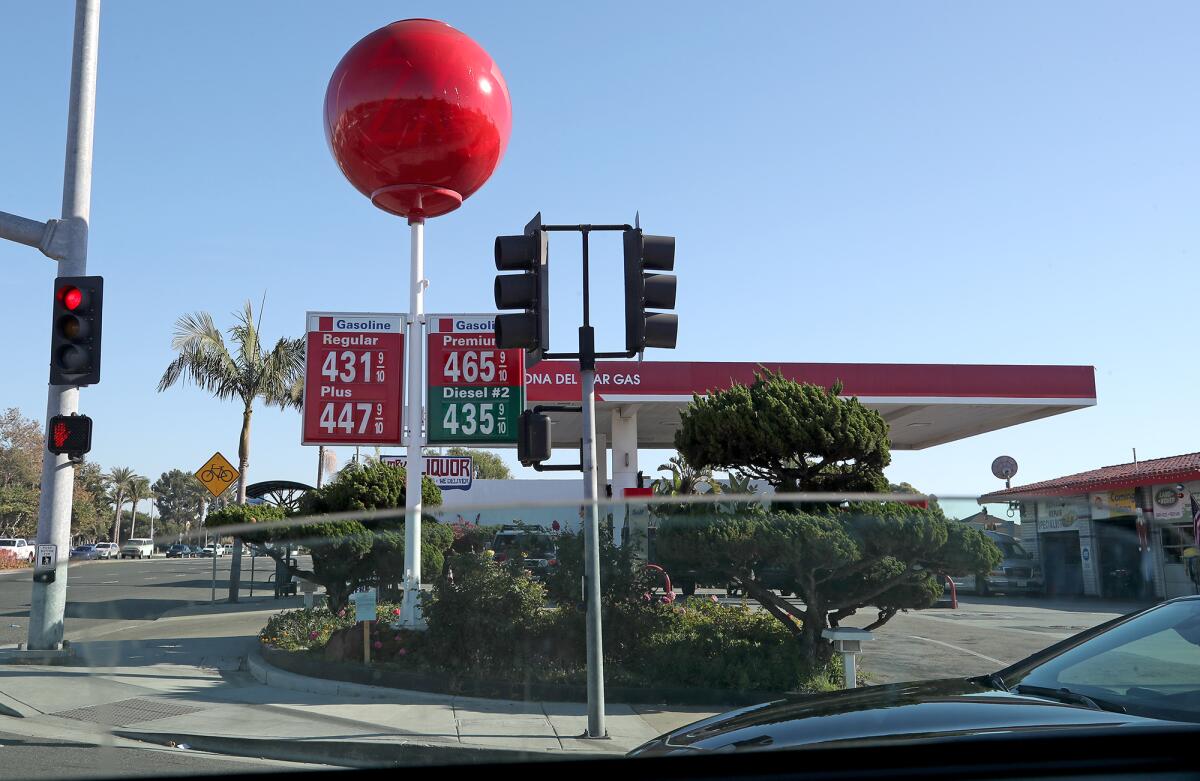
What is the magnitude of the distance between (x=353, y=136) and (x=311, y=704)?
6737mm

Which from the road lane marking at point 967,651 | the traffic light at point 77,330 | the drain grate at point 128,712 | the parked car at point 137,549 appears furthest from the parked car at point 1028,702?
the traffic light at point 77,330

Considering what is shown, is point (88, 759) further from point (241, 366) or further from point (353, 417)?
point (241, 366)

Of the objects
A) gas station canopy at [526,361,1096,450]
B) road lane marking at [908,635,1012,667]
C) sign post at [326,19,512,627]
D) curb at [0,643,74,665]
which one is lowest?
curb at [0,643,74,665]

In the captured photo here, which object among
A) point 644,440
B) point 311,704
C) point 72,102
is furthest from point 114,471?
point 311,704

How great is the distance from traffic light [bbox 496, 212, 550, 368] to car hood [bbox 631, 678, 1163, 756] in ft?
16.3

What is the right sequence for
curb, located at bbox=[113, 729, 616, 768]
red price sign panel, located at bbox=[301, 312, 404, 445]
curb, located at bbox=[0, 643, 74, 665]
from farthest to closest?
red price sign panel, located at bbox=[301, 312, 404, 445]
curb, located at bbox=[0, 643, 74, 665]
curb, located at bbox=[113, 729, 616, 768]

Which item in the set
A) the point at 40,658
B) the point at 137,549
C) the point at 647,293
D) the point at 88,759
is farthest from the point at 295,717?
the point at 647,293

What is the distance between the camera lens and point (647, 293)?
27.7ft

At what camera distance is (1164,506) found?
20.2 feet

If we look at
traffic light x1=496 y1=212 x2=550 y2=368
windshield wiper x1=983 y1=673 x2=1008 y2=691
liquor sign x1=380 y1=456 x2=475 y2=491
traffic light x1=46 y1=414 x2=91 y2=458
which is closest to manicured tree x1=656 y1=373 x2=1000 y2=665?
traffic light x1=496 y1=212 x2=550 y2=368

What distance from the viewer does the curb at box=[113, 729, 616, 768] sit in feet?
23.8

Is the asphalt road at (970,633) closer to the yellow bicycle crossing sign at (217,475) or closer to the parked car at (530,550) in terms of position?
the parked car at (530,550)

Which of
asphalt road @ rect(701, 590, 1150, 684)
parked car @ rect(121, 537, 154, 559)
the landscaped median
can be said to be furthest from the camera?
the landscaped median

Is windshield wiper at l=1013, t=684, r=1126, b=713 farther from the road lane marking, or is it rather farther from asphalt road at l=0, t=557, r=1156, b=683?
the road lane marking
